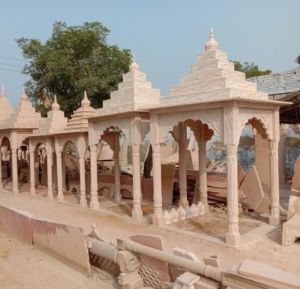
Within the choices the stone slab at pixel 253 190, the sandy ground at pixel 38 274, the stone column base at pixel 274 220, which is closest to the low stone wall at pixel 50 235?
the sandy ground at pixel 38 274

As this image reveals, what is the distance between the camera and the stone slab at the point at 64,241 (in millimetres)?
6922

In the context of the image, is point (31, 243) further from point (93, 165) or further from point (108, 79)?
point (108, 79)

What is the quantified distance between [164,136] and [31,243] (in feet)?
15.1

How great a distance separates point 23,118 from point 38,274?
11247mm

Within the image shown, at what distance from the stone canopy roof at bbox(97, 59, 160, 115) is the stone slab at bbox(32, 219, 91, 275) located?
4.21 m

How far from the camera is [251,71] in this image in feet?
130

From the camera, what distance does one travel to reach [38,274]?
23.6 ft

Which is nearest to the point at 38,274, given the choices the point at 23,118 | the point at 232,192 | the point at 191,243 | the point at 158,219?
the point at 191,243

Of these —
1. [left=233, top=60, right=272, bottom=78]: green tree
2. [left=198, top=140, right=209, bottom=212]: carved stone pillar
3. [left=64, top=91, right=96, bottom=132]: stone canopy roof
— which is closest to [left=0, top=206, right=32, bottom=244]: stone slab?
[left=64, top=91, right=96, bottom=132]: stone canopy roof

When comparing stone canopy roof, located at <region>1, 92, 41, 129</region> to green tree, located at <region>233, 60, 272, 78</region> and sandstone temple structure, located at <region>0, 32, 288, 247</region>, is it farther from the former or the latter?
green tree, located at <region>233, 60, 272, 78</region>

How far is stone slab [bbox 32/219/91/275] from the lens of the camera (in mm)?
6922

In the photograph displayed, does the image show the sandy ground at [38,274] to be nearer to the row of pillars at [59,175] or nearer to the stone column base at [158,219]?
the stone column base at [158,219]

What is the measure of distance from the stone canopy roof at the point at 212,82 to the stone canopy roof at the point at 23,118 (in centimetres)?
1042

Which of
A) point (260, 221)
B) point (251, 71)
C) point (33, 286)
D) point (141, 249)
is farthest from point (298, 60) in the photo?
point (251, 71)
